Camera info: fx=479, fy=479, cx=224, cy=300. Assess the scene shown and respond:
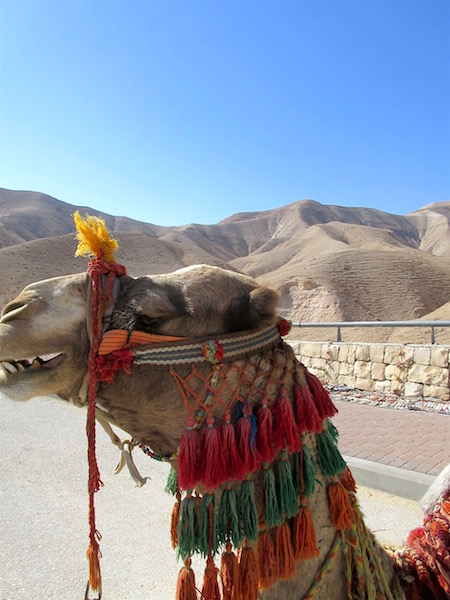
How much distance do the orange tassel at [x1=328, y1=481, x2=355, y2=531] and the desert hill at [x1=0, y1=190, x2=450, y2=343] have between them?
70 centimetres

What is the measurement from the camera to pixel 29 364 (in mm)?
1478

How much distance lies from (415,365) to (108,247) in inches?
300

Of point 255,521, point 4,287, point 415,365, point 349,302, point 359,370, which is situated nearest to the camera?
point 255,521

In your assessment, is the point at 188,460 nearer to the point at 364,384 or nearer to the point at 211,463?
the point at 211,463

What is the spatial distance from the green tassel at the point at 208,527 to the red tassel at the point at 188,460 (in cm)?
8

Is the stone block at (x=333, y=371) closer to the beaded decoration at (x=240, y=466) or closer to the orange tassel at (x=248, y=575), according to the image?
the beaded decoration at (x=240, y=466)

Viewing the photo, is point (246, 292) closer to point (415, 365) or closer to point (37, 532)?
point (37, 532)

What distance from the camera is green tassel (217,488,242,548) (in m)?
1.40

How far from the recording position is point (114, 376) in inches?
57.5

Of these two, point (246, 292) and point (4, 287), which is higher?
point (246, 292)

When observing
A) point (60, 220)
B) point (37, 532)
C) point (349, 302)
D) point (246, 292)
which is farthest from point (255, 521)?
point (60, 220)

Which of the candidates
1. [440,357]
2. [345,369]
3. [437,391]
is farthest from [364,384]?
[440,357]

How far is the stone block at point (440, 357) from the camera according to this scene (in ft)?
25.2

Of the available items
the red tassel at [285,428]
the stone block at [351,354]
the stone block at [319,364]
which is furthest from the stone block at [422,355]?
the red tassel at [285,428]
